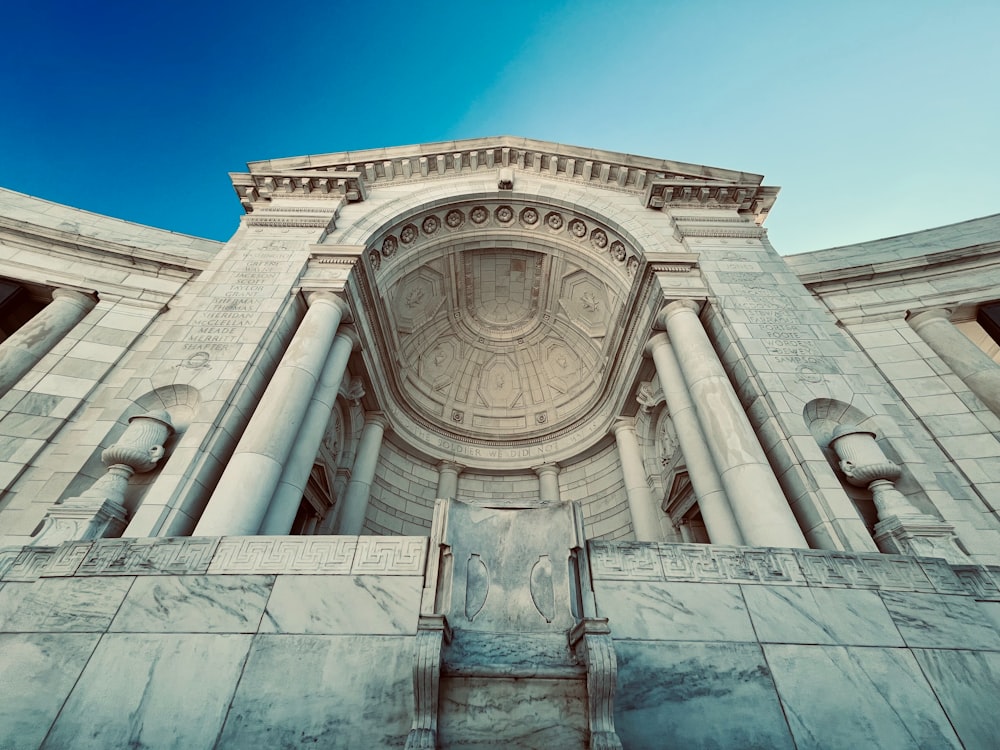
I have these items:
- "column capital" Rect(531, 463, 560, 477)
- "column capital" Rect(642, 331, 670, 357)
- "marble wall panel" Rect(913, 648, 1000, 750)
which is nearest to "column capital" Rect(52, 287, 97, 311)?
"column capital" Rect(531, 463, 560, 477)

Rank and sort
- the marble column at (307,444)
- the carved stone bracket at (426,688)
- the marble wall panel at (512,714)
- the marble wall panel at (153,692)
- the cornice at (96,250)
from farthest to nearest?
the cornice at (96,250), the marble column at (307,444), the marble wall panel at (153,692), the marble wall panel at (512,714), the carved stone bracket at (426,688)

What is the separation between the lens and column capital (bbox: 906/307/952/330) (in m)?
12.0

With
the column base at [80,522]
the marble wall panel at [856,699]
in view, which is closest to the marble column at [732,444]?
the marble wall panel at [856,699]

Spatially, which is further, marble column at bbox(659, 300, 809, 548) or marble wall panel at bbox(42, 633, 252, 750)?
marble column at bbox(659, 300, 809, 548)

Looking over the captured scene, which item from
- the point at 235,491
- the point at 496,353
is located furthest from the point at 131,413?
the point at 496,353

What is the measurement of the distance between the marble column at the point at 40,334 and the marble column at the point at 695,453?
14589 millimetres

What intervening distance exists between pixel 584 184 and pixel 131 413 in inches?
554

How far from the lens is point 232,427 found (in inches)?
316

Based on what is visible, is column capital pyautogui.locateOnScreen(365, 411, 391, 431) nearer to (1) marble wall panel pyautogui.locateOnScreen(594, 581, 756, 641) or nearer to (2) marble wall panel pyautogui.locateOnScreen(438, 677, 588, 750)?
(1) marble wall panel pyautogui.locateOnScreen(594, 581, 756, 641)

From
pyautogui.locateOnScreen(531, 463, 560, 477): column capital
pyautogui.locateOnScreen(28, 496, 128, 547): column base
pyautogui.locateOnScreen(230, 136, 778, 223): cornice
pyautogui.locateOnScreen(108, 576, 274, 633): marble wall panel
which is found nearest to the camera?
pyautogui.locateOnScreen(108, 576, 274, 633): marble wall panel

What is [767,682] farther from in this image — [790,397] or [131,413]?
[131,413]

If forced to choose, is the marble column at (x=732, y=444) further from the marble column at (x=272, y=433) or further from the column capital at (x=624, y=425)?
the marble column at (x=272, y=433)

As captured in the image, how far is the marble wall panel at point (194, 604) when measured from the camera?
452cm

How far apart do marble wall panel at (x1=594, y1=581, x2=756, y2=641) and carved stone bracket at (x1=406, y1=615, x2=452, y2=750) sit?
76.6 inches
